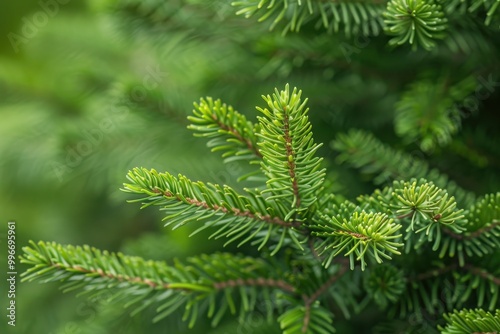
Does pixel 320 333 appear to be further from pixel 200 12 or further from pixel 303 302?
pixel 200 12

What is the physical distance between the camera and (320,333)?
43cm

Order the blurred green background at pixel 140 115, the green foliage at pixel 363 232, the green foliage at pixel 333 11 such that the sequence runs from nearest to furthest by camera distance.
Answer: the green foliage at pixel 363 232 < the green foliage at pixel 333 11 < the blurred green background at pixel 140 115

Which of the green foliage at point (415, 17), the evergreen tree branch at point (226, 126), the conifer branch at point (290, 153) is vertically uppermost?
the green foliage at point (415, 17)

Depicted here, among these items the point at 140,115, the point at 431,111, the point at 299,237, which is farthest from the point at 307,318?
the point at 140,115

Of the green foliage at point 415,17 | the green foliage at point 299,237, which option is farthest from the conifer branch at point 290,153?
the green foliage at point 415,17

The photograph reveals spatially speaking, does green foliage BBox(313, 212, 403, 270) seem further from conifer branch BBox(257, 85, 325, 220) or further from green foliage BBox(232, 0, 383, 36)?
green foliage BBox(232, 0, 383, 36)

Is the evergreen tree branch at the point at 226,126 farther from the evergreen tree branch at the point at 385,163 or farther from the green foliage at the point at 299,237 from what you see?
the evergreen tree branch at the point at 385,163

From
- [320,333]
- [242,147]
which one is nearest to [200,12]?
[242,147]

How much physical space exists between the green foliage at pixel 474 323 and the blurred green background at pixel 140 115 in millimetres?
180

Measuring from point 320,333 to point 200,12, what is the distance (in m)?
0.38

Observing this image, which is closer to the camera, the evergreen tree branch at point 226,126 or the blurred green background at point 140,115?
the evergreen tree branch at point 226,126

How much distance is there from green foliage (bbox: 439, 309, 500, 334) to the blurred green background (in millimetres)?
180

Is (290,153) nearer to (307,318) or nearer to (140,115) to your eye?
(307,318)

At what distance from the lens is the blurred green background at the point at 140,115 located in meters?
0.58
